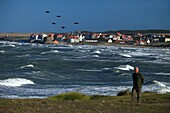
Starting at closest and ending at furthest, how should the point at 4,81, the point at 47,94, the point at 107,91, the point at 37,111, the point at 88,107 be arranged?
the point at 37,111, the point at 88,107, the point at 47,94, the point at 107,91, the point at 4,81

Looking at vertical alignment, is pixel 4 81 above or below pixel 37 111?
below

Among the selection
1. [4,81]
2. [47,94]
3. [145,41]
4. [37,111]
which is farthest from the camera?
[145,41]

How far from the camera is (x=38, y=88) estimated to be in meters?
34.5

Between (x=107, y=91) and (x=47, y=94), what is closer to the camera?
(x=47, y=94)

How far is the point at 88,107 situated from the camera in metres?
15.7

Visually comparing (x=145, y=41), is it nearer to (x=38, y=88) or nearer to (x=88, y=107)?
(x=38, y=88)

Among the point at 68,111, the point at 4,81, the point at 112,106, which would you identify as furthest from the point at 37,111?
the point at 4,81

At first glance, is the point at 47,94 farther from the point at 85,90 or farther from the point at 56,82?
the point at 56,82

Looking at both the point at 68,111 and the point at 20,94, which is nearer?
the point at 68,111

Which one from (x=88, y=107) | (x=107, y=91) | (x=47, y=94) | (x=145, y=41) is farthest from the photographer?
(x=145, y=41)

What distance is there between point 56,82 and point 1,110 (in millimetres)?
25671

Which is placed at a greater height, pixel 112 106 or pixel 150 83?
pixel 112 106

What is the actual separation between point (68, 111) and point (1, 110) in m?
2.08

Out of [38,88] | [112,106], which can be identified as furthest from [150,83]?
[112,106]
